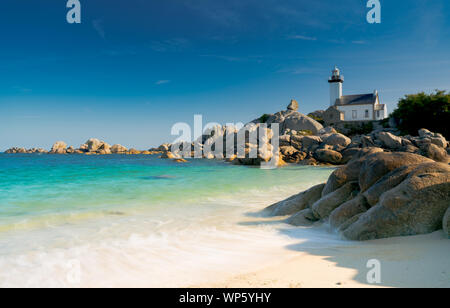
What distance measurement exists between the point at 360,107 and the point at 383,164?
6047 centimetres

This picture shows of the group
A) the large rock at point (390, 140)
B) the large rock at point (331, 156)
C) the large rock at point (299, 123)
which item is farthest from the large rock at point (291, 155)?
the large rock at point (299, 123)

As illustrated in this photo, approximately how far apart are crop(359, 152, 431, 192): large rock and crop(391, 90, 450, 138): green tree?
4008 centimetres

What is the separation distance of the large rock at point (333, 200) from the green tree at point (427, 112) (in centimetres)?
4018

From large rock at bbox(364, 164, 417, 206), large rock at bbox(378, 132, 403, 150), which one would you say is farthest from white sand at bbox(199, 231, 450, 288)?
large rock at bbox(378, 132, 403, 150)

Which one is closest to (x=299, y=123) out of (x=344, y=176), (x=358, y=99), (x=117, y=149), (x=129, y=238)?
(x=358, y=99)

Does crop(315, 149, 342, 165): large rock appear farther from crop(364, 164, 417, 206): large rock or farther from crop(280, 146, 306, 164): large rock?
crop(364, 164, 417, 206): large rock

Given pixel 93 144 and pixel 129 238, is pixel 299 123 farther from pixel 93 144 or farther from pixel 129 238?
pixel 93 144

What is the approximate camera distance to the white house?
60.1 meters

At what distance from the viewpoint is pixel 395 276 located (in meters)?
3.30

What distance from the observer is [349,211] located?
5.80 meters

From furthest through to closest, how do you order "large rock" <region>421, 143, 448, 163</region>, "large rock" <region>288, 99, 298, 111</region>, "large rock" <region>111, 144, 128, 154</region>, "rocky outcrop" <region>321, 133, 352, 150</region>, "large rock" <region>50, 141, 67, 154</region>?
1. "large rock" <region>50, 141, 67, 154</region>
2. "large rock" <region>111, 144, 128, 154</region>
3. "large rock" <region>288, 99, 298, 111</region>
4. "rocky outcrop" <region>321, 133, 352, 150</region>
5. "large rock" <region>421, 143, 448, 163</region>

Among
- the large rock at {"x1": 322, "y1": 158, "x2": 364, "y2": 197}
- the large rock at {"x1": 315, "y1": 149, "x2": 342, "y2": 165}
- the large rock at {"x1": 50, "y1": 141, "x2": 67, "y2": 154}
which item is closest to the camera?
the large rock at {"x1": 322, "y1": 158, "x2": 364, "y2": 197}

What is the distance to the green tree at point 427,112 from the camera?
126 ft
